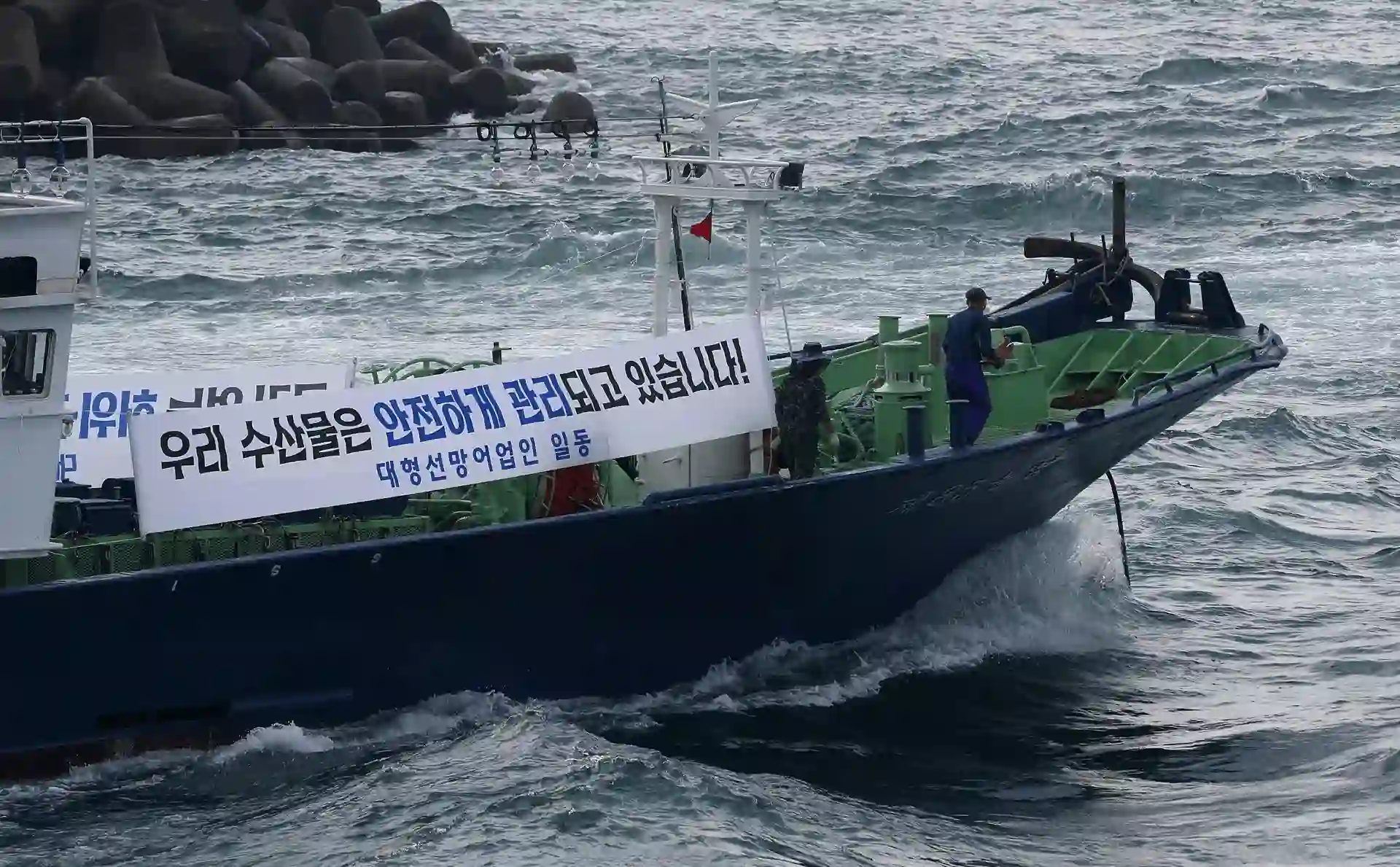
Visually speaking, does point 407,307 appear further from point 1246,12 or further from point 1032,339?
point 1246,12

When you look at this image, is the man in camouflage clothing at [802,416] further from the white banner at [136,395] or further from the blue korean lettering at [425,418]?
the white banner at [136,395]

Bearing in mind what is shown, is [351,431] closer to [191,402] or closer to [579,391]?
[579,391]

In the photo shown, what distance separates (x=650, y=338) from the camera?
46.5ft

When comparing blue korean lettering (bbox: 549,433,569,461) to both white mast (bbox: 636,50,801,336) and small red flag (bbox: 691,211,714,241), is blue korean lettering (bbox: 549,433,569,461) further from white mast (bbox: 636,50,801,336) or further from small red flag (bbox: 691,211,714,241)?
small red flag (bbox: 691,211,714,241)

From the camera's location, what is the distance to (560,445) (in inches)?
544

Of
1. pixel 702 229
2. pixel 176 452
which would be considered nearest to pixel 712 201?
pixel 702 229

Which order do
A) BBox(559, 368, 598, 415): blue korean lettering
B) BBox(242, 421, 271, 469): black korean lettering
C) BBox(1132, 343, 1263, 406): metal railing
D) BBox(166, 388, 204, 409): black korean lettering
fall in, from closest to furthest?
BBox(242, 421, 271, 469): black korean lettering
BBox(559, 368, 598, 415): blue korean lettering
BBox(166, 388, 204, 409): black korean lettering
BBox(1132, 343, 1263, 406): metal railing

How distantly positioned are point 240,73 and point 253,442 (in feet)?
103

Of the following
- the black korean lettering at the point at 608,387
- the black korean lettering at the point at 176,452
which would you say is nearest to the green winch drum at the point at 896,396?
the black korean lettering at the point at 608,387

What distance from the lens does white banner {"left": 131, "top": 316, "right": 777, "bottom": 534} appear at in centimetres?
1306

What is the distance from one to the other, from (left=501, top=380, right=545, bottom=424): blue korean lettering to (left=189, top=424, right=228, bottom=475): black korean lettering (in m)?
1.94

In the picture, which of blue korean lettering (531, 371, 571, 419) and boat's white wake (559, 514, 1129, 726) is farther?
boat's white wake (559, 514, 1129, 726)

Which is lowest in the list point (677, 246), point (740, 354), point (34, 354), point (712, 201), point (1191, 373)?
point (1191, 373)

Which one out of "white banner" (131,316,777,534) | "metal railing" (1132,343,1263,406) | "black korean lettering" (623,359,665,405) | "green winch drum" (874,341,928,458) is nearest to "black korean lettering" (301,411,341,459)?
"white banner" (131,316,777,534)
